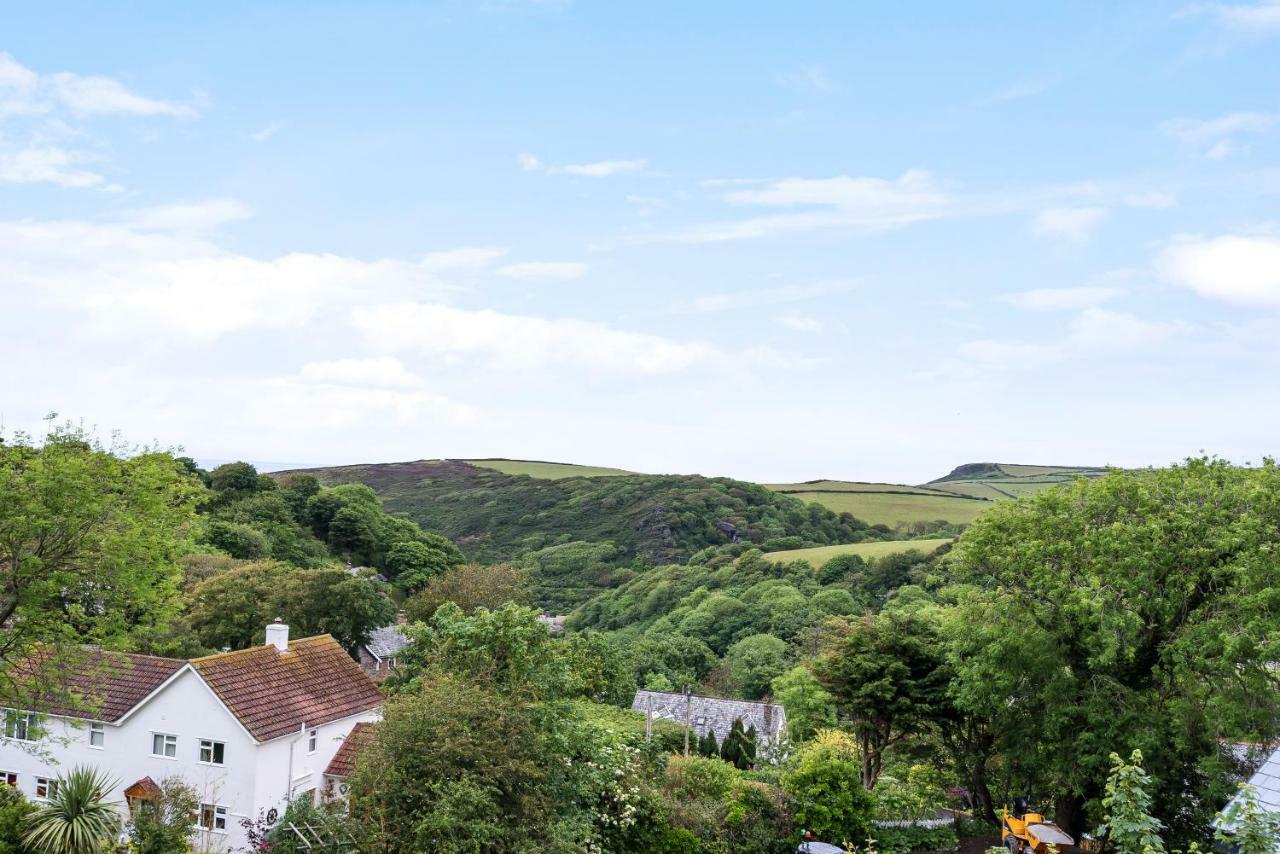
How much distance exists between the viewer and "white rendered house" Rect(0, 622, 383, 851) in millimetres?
23594

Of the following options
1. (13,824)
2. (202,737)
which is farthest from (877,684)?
(13,824)

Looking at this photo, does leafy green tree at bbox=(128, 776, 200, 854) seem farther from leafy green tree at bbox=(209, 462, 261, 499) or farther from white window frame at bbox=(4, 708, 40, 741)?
leafy green tree at bbox=(209, 462, 261, 499)

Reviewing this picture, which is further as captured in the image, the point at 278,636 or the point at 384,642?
the point at 384,642

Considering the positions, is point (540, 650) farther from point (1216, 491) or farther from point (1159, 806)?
point (1216, 491)

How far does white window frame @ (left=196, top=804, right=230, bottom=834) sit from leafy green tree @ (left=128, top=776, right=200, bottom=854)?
56.0 inches

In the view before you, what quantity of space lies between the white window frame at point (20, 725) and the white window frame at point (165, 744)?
275 centimetres

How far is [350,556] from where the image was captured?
243 feet

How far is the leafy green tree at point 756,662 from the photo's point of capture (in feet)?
204

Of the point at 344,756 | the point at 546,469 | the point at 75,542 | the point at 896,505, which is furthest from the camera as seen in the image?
the point at 546,469

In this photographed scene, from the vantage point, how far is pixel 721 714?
1839 inches

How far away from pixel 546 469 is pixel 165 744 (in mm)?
155367

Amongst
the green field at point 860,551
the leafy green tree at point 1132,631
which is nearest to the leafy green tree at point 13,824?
the leafy green tree at point 1132,631

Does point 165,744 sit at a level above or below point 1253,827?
below

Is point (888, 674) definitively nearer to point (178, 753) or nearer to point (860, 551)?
point (178, 753)
